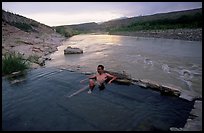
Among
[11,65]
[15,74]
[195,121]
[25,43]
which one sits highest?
[25,43]

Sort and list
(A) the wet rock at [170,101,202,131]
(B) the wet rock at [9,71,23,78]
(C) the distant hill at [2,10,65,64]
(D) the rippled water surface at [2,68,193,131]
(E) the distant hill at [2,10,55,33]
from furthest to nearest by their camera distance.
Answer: (E) the distant hill at [2,10,55,33], (C) the distant hill at [2,10,65,64], (B) the wet rock at [9,71,23,78], (D) the rippled water surface at [2,68,193,131], (A) the wet rock at [170,101,202,131]

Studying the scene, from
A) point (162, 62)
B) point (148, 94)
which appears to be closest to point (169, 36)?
point (162, 62)

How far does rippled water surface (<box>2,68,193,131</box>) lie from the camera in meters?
5.66

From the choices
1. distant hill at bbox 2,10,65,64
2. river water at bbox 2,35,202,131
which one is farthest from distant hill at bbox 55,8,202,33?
river water at bbox 2,35,202,131

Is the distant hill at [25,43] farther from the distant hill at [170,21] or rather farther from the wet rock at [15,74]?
the distant hill at [170,21]

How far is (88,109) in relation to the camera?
6.70m

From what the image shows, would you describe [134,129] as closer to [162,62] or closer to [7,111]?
[7,111]

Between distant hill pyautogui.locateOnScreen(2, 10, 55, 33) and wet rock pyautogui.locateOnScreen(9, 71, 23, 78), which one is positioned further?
distant hill pyautogui.locateOnScreen(2, 10, 55, 33)

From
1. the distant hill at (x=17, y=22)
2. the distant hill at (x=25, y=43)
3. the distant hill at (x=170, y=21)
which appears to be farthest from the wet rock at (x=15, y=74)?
the distant hill at (x=170, y=21)

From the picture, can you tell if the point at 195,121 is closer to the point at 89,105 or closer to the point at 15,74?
the point at 89,105

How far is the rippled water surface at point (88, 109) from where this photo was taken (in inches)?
223

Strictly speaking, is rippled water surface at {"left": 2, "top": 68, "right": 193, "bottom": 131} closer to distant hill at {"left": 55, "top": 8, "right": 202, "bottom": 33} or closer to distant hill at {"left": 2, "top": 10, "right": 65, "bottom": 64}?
distant hill at {"left": 2, "top": 10, "right": 65, "bottom": 64}

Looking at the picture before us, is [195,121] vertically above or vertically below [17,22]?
below

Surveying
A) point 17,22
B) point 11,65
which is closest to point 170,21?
point 17,22
